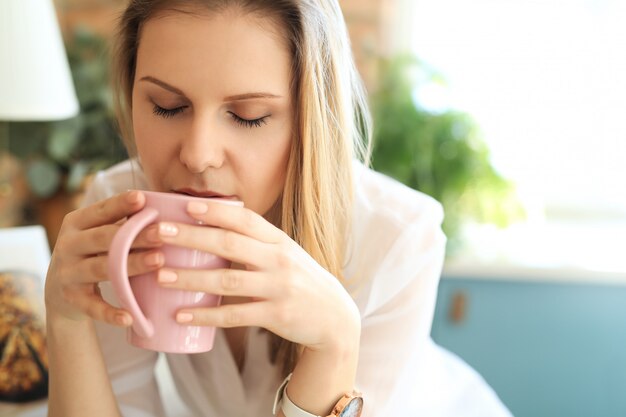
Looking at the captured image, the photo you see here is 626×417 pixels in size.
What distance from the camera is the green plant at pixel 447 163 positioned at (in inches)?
75.9

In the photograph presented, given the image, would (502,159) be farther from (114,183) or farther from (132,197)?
(132,197)

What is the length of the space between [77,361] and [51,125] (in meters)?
1.26

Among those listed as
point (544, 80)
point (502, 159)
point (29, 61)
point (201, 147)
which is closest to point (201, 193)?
point (201, 147)

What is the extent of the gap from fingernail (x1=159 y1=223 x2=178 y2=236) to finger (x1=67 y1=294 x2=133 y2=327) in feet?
0.32

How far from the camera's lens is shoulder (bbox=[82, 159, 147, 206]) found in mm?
1161

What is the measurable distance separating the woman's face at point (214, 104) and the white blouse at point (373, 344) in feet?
0.85

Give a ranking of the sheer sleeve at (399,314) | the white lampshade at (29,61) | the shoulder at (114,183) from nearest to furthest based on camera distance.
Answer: the sheer sleeve at (399,314) → the shoulder at (114,183) → the white lampshade at (29,61)

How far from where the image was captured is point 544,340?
1.91m

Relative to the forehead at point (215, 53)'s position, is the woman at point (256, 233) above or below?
below

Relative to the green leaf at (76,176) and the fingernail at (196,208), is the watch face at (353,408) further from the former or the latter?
the green leaf at (76,176)

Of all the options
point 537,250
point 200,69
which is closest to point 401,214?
point 200,69

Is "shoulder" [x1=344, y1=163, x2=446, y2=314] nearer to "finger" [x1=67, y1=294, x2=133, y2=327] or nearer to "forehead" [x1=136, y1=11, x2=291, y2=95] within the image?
"forehead" [x1=136, y1=11, x2=291, y2=95]

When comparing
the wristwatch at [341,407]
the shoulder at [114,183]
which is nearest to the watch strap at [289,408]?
the wristwatch at [341,407]

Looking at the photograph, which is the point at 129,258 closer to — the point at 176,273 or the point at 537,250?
the point at 176,273
